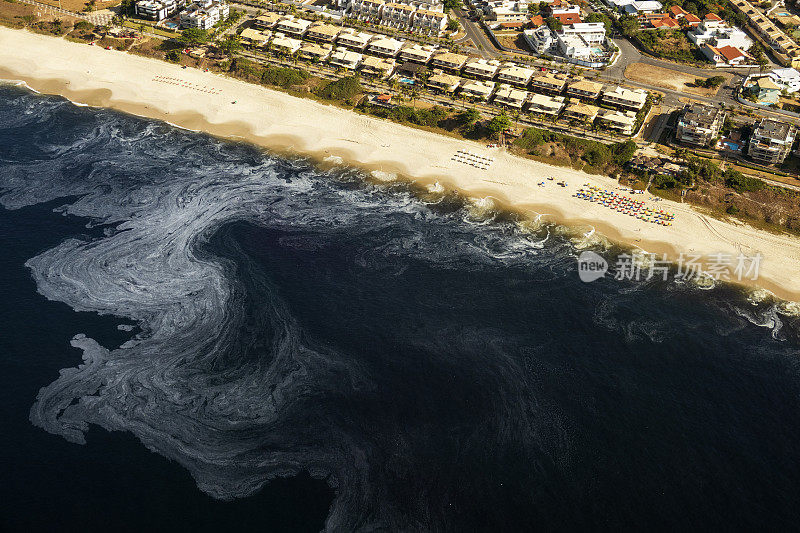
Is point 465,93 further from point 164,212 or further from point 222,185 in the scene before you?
point 164,212

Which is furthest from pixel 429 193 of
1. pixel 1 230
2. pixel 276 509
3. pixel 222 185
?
pixel 1 230

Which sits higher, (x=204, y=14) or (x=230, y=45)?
(x=204, y=14)

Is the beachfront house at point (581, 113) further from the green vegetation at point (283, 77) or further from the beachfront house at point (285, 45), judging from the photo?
the beachfront house at point (285, 45)

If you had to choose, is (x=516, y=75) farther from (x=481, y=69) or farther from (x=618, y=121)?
(x=618, y=121)

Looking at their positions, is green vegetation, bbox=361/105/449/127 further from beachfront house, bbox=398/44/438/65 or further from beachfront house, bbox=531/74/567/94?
beachfront house, bbox=531/74/567/94

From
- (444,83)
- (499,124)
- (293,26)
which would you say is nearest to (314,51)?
(293,26)

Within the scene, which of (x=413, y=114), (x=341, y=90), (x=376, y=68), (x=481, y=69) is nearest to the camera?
(x=413, y=114)
